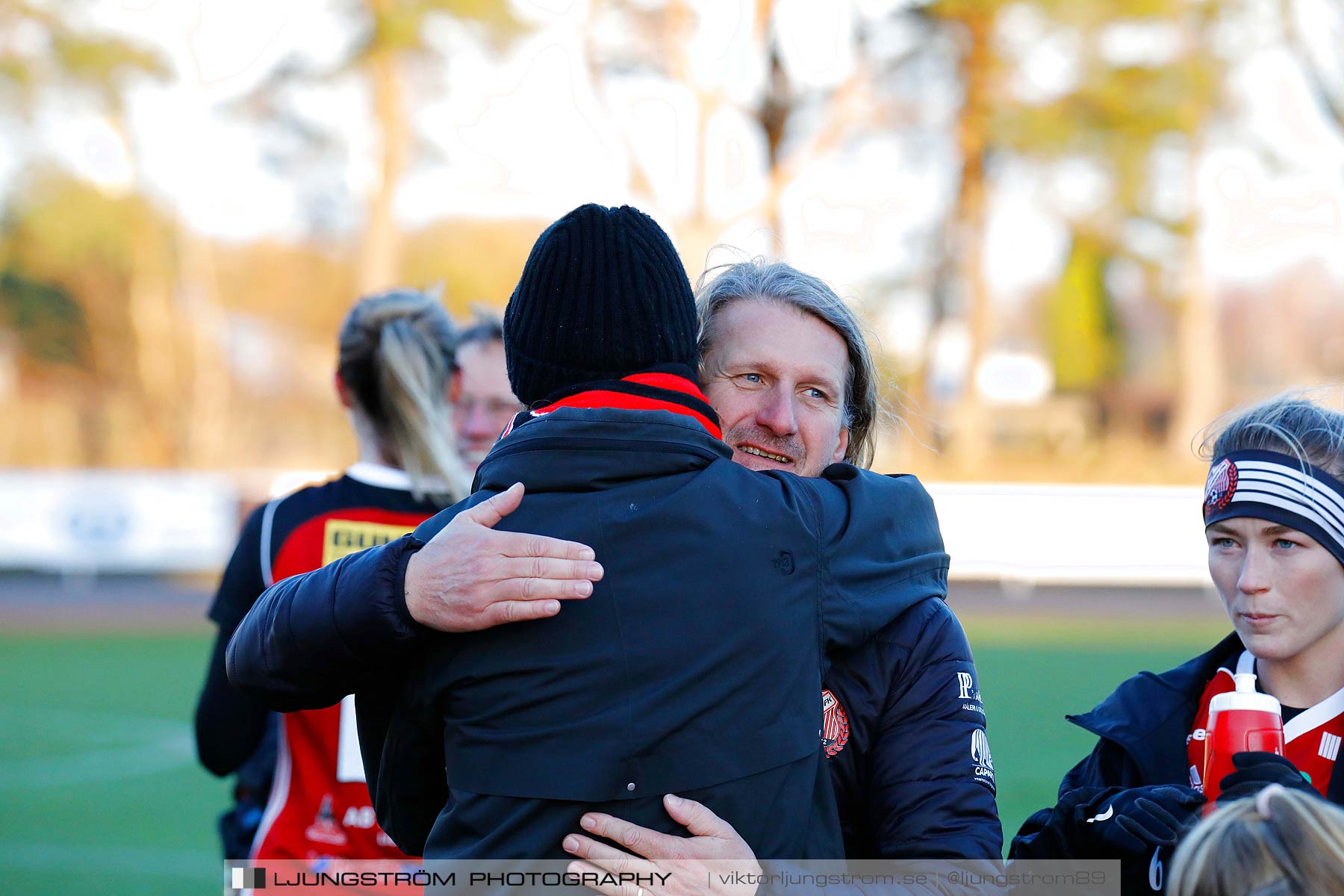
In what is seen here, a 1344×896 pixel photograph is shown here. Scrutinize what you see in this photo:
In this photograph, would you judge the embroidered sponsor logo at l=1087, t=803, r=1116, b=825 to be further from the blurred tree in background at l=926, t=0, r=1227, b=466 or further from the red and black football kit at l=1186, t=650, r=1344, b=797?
the blurred tree in background at l=926, t=0, r=1227, b=466

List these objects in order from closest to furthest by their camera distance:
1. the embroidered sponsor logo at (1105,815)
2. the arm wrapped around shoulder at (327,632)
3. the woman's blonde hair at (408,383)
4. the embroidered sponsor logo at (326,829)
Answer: the arm wrapped around shoulder at (327,632), the embroidered sponsor logo at (1105,815), the embroidered sponsor logo at (326,829), the woman's blonde hair at (408,383)

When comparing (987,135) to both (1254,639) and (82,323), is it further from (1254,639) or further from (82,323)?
(1254,639)

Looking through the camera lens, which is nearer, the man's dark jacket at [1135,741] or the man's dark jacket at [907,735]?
the man's dark jacket at [907,735]

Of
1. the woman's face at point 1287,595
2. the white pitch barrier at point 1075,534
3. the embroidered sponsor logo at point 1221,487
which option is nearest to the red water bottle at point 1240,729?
the woman's face at point 1287,595

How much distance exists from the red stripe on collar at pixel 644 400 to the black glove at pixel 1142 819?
36.3 inches

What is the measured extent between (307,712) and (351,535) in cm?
42

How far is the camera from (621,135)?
22.9 meters

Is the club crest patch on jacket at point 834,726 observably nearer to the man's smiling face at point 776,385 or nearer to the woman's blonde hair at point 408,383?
the man's smiling face at point 776,385

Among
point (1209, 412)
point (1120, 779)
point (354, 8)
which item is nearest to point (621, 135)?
point (354, 8)

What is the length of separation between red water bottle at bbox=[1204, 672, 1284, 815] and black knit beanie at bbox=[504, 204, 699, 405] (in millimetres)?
982

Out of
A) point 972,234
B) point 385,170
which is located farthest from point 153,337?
point 972,234

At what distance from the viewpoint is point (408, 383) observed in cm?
320

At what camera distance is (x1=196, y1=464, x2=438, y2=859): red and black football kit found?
114 inches

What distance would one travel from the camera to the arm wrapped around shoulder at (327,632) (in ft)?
5.82
